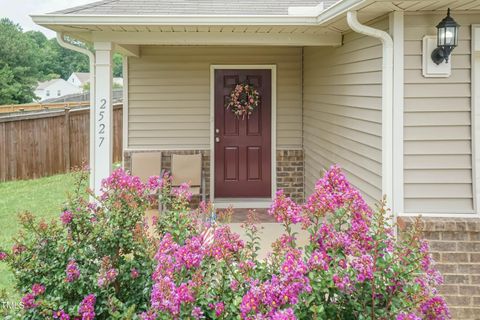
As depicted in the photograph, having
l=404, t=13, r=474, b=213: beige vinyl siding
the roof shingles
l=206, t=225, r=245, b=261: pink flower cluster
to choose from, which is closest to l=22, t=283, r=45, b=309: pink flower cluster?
l=206, t=225, r=245, b=261: pink flower cluster

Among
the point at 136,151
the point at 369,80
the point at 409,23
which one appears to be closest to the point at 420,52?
the point at 409,23

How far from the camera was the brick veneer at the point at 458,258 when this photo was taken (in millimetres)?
3795

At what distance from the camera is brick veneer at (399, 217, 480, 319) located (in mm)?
3795

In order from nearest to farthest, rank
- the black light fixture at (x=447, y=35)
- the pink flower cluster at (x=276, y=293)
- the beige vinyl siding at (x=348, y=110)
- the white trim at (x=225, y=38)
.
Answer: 1. the pink flower cluster at (x=276, y=293)
2. the black light fixture at (x=447, y=35)
3. the beige vinyl siding at (x=348, y=110)
4. the white trim at (x=225, y=38)

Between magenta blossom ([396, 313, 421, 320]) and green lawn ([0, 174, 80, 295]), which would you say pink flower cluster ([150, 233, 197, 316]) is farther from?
green lawn ([0, 174, 80, 295])

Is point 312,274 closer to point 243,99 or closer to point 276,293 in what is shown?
point 276,293

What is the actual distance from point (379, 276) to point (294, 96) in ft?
19.1

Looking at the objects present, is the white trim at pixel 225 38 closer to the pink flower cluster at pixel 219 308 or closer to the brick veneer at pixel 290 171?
the brick veneer at pixel 290 171

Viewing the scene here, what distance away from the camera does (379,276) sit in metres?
2.15

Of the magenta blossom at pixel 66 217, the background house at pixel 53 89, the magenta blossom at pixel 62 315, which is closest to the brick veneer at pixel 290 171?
the magenta blossom at pixel 66 217

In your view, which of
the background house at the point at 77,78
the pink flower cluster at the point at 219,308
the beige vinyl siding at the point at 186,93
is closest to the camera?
the pink flower cluster at the point at 219,308

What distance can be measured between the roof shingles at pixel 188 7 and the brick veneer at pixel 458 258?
2.57 metres

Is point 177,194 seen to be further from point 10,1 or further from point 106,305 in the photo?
point 10,1

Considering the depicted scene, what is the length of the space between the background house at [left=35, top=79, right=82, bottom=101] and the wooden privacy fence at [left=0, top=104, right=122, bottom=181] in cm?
4106
